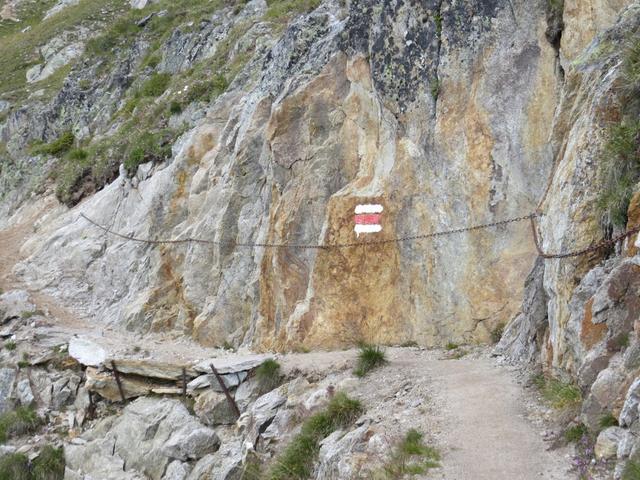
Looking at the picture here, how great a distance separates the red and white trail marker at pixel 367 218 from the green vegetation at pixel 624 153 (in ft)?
16.3

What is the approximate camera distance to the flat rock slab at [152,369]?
1292 cm

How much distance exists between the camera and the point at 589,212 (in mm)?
7559

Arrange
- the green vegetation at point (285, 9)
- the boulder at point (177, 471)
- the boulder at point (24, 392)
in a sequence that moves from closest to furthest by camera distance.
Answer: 1. the boulder at point (177, 471)
2. the boulder at point (24, 392)
3. the green vegetation at point (285, 9)

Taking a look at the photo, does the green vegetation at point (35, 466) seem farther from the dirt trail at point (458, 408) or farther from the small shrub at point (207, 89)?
the small shrub at point (207, 89)

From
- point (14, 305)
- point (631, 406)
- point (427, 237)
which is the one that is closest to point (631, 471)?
point (631, 406)

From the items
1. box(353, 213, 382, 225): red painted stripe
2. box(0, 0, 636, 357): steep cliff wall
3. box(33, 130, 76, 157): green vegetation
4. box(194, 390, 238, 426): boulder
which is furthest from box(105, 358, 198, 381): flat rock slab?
box(33, 130, 76, 157): green vegetation

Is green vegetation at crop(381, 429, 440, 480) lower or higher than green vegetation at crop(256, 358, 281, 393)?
higher

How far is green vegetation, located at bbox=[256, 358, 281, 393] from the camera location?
11359 millimetres

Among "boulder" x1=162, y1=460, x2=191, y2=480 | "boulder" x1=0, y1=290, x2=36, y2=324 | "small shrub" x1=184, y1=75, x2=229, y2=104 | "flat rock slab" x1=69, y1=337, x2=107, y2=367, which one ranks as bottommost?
"boulder" x1=162, y1=460, x2=191, y2=480

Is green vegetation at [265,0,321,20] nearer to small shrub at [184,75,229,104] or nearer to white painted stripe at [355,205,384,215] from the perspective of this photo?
small shrub at [184,75,229,104]

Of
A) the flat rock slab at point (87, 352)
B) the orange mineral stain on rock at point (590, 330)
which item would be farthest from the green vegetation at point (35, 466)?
the orange mineral stain on rock at point (590, 330)

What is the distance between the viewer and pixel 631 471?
5082mm

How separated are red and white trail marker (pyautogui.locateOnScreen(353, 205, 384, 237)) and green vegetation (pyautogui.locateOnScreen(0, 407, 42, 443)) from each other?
26.8 feet

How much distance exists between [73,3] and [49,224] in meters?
49.3
